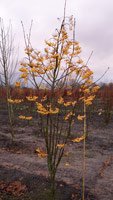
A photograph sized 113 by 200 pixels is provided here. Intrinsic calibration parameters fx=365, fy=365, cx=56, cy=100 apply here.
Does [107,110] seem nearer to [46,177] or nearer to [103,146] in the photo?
[103,146]

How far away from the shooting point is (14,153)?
9117 mm

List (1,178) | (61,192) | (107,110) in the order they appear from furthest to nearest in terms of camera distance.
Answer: (107,110) < (1,178) < (61,192)

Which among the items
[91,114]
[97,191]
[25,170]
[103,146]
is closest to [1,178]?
[25,170]

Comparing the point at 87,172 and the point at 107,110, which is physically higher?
the point at 107,110

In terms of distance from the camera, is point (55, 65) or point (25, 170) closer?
point (55, 65)

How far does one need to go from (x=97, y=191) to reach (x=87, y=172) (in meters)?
1.20

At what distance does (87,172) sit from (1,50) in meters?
4.78

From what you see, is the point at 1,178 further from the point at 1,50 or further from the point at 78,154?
the point at 1,50

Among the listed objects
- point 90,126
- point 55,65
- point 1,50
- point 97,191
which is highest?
point 1,50

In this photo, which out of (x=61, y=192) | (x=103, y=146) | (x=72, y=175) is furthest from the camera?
(x=103, y=146)

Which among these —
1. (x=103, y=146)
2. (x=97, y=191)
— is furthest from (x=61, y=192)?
(x=103, y=146)

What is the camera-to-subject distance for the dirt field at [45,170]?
6.25 m

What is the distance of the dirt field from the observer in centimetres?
625

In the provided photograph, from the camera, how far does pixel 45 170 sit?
7645 mm
